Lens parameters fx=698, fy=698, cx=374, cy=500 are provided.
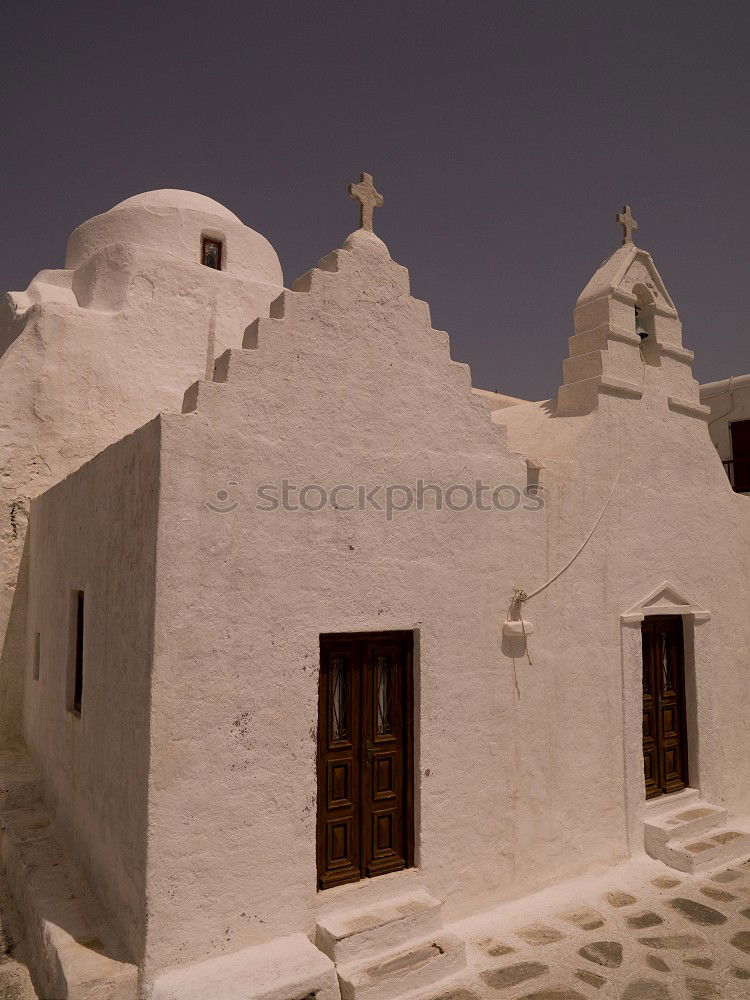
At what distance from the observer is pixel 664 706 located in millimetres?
7539

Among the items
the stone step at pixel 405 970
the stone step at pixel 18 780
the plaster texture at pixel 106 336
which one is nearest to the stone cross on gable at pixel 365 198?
the plaster texture at pixel 106 336

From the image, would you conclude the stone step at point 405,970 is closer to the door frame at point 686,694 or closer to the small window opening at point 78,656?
the door frame at point 686,694

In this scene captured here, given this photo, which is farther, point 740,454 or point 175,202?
point 740,454

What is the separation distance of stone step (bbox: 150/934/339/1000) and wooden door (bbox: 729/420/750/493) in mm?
11012

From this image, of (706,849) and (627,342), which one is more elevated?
(627,342)

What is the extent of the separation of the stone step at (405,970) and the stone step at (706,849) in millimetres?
2808

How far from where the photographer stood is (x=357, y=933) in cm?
452

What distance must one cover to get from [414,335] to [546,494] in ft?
6.41

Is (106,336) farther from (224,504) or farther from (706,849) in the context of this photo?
(706,849)

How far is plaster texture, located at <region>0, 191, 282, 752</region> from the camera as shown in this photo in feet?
26.6

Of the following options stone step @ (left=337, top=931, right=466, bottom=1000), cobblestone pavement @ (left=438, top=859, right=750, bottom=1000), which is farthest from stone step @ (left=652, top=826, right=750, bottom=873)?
stone step @ (left=337, top=931, right=466, bottom=1000)

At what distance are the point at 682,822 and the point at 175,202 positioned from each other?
1018cm

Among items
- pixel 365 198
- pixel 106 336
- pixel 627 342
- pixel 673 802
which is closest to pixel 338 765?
pixel 673 802

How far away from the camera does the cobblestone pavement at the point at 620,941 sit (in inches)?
183
